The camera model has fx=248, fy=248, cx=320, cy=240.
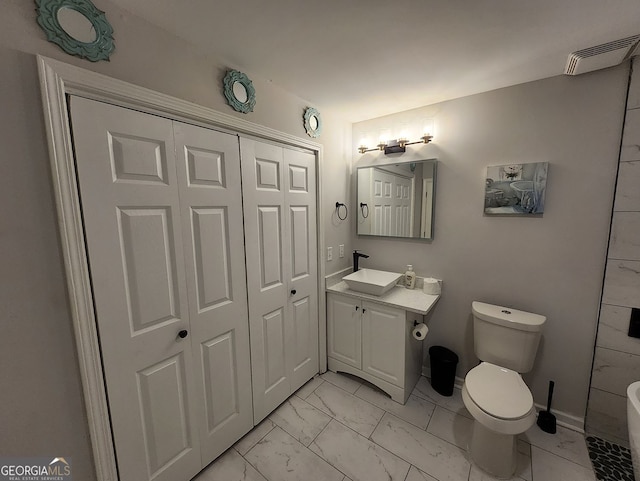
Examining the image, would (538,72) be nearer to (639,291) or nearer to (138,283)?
(639,291)

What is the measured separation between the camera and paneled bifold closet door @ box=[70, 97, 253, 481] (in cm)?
104

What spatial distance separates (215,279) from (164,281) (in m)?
0.27

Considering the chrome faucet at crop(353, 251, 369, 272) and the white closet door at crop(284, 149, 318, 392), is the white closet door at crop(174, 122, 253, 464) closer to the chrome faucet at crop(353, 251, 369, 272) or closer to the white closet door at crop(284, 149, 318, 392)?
the white closet door at crop(284, 149, 318, 392)

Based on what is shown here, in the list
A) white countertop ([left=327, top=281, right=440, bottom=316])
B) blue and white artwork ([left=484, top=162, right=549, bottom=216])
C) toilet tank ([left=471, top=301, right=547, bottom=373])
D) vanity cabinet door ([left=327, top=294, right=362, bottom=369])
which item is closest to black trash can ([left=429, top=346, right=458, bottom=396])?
toilet tank ([left=471, top=301, right=547, bottom=373])

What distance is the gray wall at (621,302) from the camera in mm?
1432

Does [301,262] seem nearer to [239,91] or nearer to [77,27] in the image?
[239,91]

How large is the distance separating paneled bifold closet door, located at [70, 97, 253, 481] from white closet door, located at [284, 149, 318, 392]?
0.45 metres

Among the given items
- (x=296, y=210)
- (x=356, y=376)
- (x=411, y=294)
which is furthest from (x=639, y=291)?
(x=296, y=210)

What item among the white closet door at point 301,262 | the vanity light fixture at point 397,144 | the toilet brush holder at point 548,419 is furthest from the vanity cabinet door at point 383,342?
the vanity light fixture at point 397,144

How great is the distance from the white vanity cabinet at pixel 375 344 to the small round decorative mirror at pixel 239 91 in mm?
1622

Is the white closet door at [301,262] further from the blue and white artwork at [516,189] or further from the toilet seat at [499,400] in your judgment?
the blue and white artwork at [516,189]

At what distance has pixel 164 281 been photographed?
123 cm

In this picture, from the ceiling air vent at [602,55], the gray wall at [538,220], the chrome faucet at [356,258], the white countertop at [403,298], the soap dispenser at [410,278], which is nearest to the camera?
the ceiling air vent at [602,55]

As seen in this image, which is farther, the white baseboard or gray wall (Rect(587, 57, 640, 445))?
the white baseboard
